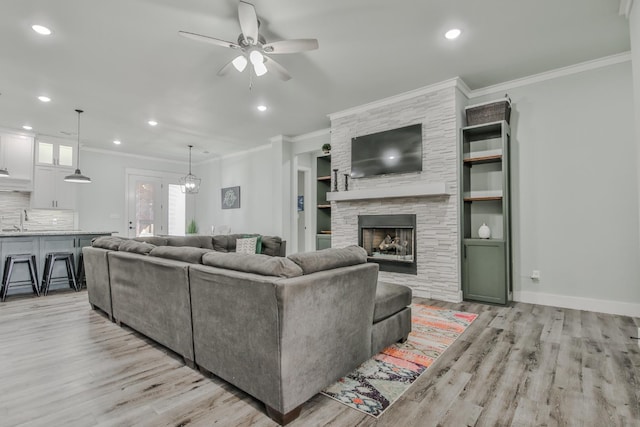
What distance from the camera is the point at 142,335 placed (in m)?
2.90

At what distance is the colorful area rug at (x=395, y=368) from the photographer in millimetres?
1844

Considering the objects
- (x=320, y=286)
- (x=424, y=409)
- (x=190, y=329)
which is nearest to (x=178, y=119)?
(x=190, y=329)

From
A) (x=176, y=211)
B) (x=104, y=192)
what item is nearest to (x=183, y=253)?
(x=104, y=192)

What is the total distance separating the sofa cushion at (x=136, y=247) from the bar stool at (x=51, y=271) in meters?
2.57

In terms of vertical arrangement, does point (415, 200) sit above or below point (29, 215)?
above

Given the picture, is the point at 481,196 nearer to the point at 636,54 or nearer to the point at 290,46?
the point at 636,54

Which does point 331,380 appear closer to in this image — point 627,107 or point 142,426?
point 142,426

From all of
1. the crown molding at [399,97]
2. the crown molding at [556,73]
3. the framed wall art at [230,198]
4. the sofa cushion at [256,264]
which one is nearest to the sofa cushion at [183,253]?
the sofa cushion at [256,264]

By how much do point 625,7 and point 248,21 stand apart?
10.4 feet

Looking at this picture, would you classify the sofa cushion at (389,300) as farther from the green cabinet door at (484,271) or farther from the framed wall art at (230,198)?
the framed wall art at (230,198)

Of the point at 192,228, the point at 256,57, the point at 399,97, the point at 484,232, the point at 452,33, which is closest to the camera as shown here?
the point at 256,57

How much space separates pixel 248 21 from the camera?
2482 millimetres

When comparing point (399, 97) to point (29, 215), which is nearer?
point (399, 97)

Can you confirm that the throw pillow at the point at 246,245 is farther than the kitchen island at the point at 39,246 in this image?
Yes
